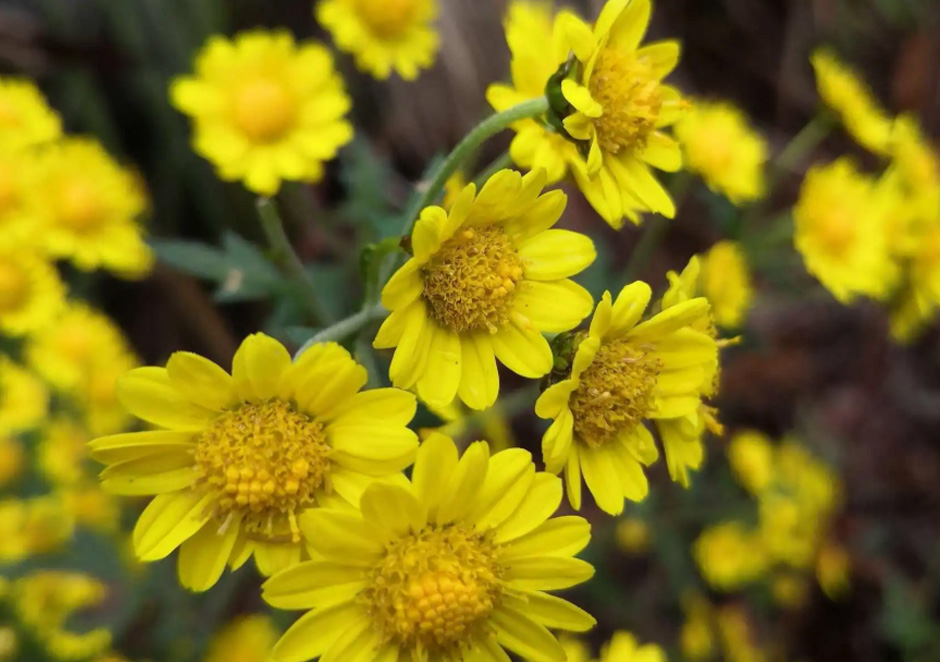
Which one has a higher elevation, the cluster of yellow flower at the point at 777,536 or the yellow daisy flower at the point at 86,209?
the yellow daisy flower at the point at 86,209

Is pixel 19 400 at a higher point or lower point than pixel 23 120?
lower

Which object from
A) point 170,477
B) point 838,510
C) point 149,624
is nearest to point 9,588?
point 149,624

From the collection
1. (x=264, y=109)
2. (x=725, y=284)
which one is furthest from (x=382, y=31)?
(x=725, y=284)

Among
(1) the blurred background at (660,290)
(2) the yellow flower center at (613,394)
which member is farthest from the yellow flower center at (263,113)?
(2) the yellow flower center at (613,394)

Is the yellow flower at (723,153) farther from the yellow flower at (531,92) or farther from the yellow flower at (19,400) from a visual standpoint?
the yellow flower at (19,400)

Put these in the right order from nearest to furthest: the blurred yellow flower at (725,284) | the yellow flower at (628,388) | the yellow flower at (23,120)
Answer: the yellow flower at (628,388) → the blurred yellow flower at (725,284) → the yellow flower at (23,120)

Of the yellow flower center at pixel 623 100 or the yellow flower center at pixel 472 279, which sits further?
the yellow flower center at pixel 623 100

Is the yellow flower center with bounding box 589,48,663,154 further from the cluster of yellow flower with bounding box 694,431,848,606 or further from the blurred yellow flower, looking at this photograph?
the cluster of yellow flower with bounding box 694,431,848,606

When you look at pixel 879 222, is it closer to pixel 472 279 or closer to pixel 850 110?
pixel 850 110
